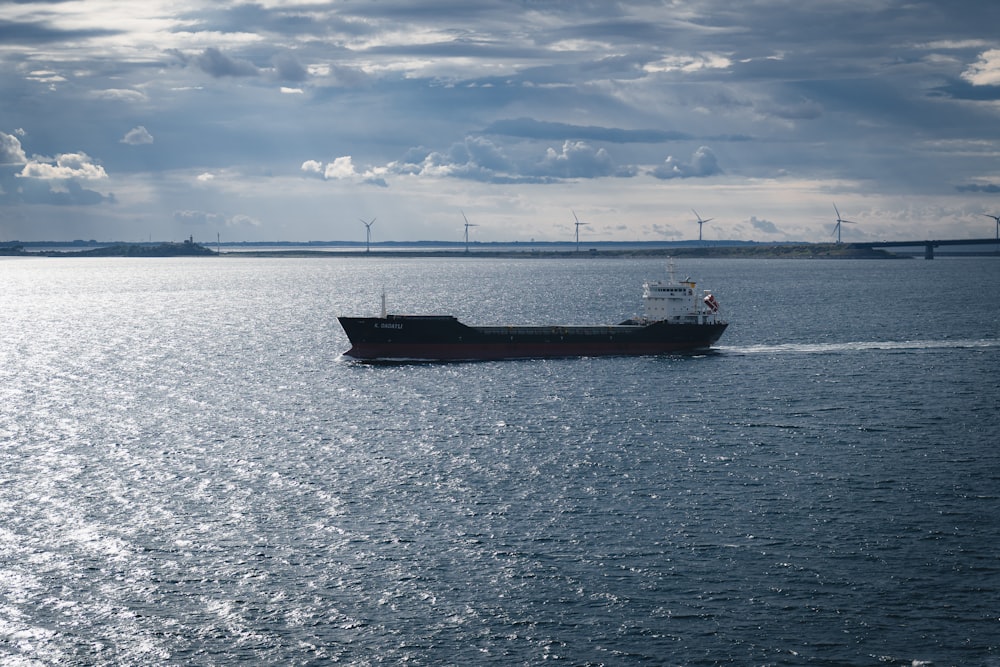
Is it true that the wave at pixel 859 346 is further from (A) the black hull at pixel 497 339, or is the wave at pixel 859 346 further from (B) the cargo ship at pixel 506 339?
(A) the black hull at pixel 497 339

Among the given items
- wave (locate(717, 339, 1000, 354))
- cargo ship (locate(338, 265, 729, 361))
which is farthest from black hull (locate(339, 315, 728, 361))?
wave (locate(717, 339, 1000, 354))

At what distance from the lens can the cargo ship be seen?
122m

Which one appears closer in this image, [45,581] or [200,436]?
[45,581]

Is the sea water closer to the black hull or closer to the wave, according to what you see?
the black hull

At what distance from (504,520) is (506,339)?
7030cm

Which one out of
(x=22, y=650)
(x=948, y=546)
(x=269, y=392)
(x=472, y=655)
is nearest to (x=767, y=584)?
(x=948, y=546)

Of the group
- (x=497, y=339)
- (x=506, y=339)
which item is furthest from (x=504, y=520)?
(x=506, y=339)

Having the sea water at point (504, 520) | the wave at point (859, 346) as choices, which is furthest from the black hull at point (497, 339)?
the sea water at point (504, 520)

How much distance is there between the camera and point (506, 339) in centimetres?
12369

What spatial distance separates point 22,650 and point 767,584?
31297mm

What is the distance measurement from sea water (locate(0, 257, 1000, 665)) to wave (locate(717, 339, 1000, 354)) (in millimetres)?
22682

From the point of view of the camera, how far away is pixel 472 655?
125 feet

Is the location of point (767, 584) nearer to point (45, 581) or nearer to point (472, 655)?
point (472, 655)

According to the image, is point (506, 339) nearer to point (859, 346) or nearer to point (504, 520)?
point (859, 346)
